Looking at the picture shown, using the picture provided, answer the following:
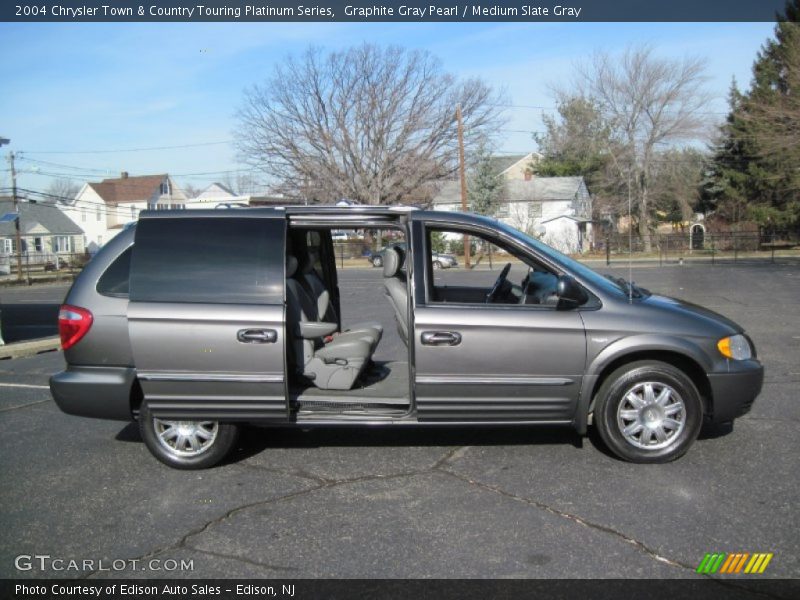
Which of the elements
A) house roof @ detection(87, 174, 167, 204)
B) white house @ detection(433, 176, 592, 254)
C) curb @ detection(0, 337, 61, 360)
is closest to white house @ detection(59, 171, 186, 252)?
house roof @ detection(87, 174, 167, 204)

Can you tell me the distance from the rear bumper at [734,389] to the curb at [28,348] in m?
9.91

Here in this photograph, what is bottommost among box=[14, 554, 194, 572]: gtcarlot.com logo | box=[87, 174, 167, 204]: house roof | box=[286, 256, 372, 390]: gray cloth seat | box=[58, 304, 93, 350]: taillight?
box=[14, 554, 194, 572]: gtcarlot.com logo

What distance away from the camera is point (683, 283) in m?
22.0

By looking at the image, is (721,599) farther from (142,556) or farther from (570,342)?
(142,556)

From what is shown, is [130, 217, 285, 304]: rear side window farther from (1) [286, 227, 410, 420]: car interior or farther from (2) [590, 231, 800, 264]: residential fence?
(2) [590, 231, 800, 264]: residential fence

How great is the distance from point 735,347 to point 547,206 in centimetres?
5396

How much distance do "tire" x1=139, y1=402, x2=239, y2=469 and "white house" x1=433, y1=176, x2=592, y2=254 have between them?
4741cm

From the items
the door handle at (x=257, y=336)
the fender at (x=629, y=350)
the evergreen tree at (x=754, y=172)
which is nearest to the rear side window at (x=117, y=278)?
the door handle at (x=257, y=336)

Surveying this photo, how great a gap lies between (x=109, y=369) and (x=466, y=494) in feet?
8.86

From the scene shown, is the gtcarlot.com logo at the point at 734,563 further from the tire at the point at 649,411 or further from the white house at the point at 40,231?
the white house at the point at 40,231

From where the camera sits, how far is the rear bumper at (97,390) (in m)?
5.07

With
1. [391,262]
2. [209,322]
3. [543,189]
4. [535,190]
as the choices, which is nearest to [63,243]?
[535,190]

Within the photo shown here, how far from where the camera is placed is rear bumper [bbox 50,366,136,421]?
507 centimetres

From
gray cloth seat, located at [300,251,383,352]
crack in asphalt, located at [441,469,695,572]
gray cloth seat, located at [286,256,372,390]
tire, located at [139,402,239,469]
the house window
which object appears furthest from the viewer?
the house window
